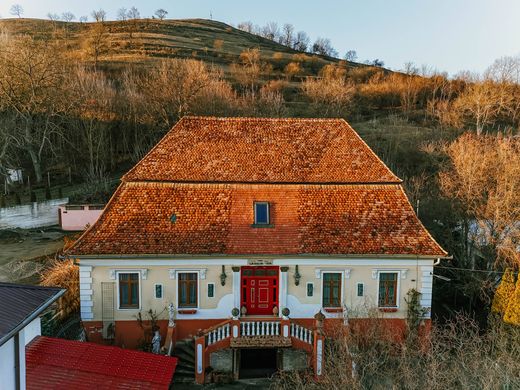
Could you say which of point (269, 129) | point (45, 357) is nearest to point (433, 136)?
point (269, 129)

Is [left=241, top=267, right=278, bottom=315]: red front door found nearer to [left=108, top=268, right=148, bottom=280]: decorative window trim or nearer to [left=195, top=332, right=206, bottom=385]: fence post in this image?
[left=195, top=332, right=206, bottom=385]: fence post

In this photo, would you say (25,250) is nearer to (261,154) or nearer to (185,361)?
(185,361)

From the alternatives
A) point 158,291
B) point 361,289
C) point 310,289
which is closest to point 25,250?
point 158,291

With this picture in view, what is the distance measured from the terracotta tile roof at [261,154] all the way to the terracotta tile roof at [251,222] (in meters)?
0.49

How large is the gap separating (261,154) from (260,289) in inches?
260

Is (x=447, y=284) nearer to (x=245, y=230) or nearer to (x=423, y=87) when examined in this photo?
(x=245, y=230)

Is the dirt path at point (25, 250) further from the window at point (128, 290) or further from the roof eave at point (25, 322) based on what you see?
the roof eave at point (25, 322)

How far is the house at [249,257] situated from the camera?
736 inches

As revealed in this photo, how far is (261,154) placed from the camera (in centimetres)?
2180

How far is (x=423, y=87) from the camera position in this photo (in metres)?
77.2

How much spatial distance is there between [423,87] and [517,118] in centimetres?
2395

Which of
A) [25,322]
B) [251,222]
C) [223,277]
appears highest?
[251,222]

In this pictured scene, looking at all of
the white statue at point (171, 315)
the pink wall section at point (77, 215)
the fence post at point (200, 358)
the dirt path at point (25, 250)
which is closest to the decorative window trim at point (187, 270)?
the white statue at point (171, 315)

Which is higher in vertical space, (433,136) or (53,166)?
(433,136)
